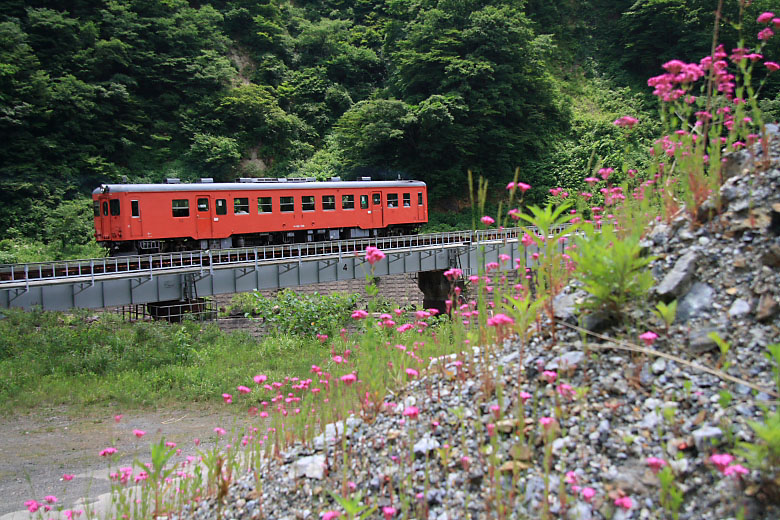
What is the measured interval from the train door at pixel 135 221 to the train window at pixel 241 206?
314cm

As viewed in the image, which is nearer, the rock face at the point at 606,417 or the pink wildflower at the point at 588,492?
the pink wildflower at the point at 588,492

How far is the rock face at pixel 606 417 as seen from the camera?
3.01 meters

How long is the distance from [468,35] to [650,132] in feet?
43.3

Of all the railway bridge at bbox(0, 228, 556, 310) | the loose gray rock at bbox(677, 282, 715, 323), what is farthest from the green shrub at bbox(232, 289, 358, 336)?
the loose gray rock at bbox(677, 282, 715, 323)

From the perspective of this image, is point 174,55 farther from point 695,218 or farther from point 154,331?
point 695,218

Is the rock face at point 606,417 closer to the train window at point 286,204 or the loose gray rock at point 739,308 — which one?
the loose gray rock at point 739,308

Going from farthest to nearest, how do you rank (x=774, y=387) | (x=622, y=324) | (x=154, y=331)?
(x=154, y=331)
(x=622, y=324)
(x=774, y=387)

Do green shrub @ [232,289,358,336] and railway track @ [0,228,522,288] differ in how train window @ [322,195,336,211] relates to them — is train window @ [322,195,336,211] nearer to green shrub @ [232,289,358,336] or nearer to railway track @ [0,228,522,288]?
railway track @ [0,228,522,288]

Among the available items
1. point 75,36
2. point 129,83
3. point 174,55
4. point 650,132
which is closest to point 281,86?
point 174,55

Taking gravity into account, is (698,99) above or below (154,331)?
above

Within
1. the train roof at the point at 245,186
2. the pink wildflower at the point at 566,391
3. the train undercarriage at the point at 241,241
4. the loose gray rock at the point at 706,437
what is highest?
the train roof at the point at 245,186

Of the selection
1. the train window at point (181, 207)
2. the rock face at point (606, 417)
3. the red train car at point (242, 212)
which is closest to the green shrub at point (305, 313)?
the red train car at point (242, 212)

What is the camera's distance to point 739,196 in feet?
13.5

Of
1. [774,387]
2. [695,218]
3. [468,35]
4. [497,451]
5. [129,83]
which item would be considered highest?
[468,35]
